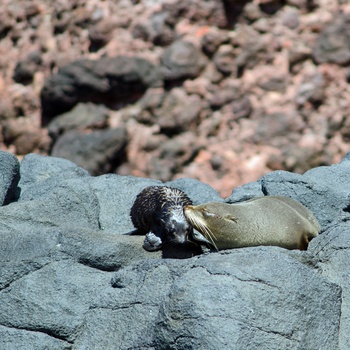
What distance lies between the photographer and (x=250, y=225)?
5.45 m

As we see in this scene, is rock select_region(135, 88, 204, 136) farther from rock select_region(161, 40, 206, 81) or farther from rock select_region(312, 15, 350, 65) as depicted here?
rock select_region(312, 15, 350, 65)

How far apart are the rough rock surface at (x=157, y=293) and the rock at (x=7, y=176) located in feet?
1.59

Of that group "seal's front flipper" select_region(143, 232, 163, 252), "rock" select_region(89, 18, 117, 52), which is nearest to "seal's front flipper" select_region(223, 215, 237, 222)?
"seal's front flipper" select_region(143, 232, 163, 252)

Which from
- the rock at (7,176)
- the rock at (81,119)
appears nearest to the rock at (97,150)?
the rock at (81,119)

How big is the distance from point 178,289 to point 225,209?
45.3 inches

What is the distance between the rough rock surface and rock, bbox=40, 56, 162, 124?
4791 mm

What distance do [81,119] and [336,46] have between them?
309 centimetres

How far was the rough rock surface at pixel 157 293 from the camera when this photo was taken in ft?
14.3

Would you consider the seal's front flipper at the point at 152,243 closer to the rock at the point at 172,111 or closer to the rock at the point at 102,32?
the rock at the point at 172,111

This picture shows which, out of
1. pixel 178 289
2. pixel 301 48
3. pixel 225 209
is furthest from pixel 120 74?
pixel 178 289

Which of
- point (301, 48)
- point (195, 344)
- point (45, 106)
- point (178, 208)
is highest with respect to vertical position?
point (195, 344)

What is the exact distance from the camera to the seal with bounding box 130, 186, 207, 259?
222 inches

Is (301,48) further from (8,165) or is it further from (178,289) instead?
(178,289)

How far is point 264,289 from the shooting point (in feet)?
14.7
